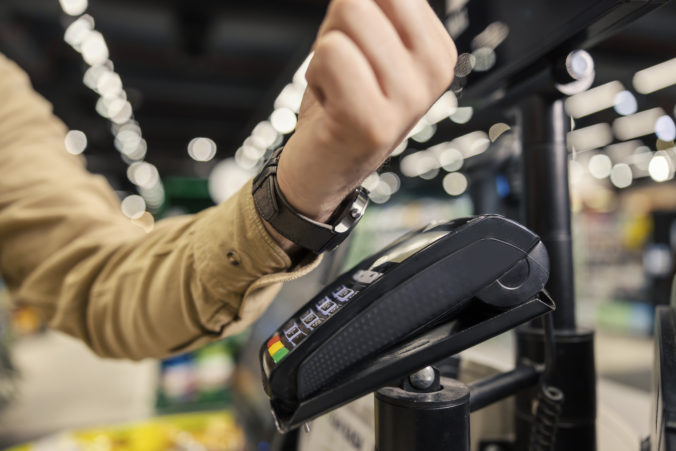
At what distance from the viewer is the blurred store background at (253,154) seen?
3.64 feet

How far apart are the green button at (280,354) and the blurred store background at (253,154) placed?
22 cm

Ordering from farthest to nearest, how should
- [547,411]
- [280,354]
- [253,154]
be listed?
[253,154] < [547,411] < [280,354]

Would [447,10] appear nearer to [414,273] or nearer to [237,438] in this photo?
[414,273]

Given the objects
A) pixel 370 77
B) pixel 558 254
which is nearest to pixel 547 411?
pixel 558 254

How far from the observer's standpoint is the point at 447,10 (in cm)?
85

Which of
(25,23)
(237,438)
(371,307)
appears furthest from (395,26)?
(25,23)

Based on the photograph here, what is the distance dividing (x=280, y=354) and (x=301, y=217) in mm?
131

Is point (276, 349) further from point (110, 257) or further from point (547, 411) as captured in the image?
point (110, 257)

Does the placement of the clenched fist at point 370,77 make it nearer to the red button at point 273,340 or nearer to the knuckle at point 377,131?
the knuckle at point 377,131

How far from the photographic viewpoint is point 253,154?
32.8ft

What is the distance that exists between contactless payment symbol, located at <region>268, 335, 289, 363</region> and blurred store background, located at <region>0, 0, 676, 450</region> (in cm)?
21

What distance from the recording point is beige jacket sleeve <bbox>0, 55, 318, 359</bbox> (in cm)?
54

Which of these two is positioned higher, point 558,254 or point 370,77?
point 370,77

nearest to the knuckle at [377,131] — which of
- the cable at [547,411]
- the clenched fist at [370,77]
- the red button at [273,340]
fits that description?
the clenched fist at [370,77]
